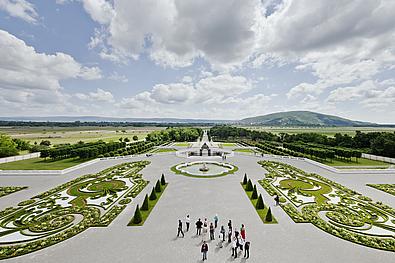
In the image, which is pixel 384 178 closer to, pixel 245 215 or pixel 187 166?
pixel 245 215

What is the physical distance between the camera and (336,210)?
71.0ft

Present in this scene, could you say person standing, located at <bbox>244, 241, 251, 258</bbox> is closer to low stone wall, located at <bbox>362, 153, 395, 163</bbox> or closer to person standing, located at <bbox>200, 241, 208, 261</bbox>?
person standing, located at <bbox>200, 241, 208, 261</bbox>

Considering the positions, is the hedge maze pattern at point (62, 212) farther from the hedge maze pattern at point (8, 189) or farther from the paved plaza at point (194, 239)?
the hedge maze pattern at point (8, 189)

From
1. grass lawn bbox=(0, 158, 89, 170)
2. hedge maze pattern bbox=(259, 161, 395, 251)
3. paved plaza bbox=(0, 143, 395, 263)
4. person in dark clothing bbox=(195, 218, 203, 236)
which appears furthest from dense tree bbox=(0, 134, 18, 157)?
hedge maze pattern bbox=(259, 161, 395, 251)

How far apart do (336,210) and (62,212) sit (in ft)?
94.8

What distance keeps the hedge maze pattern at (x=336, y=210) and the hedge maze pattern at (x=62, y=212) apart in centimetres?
1921

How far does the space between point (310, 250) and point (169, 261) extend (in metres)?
10.2

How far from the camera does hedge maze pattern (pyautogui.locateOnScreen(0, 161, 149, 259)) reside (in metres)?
16.0

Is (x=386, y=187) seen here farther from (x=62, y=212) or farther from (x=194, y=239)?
(x=62, y=212)

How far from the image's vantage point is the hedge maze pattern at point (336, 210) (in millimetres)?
16891

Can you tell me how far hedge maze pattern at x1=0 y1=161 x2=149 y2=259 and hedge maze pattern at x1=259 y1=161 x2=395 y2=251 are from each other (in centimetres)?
1921

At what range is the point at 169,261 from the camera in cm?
1364

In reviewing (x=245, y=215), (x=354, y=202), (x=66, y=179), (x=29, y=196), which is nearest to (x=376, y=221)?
(x=354, y=202)

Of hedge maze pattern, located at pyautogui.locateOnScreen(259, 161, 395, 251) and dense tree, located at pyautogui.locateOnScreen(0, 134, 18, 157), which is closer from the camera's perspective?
hedge maze pattern, located at pyautogui.locateOnScreen(259, 161, 395, 251)
